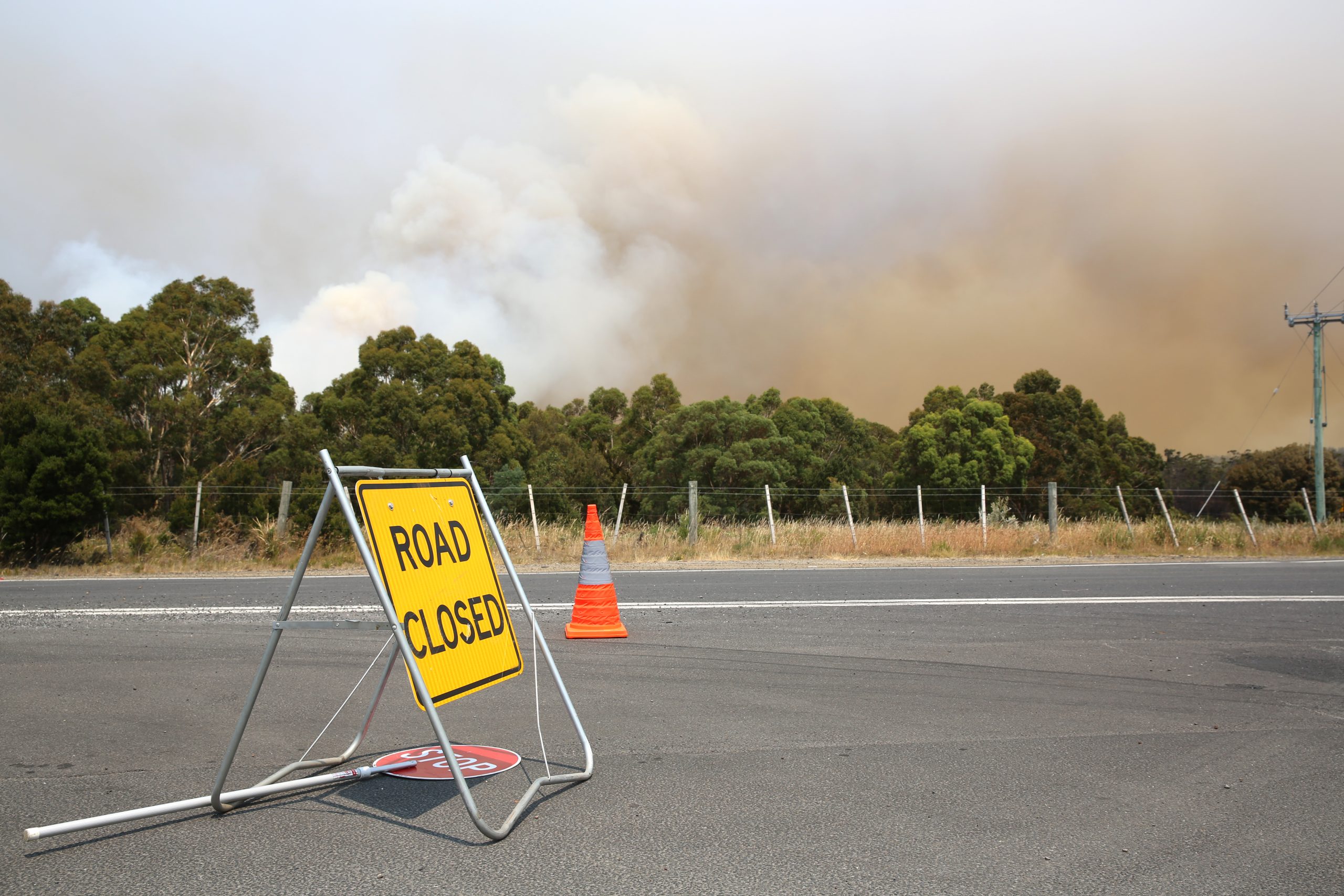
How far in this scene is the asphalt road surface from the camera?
370cm

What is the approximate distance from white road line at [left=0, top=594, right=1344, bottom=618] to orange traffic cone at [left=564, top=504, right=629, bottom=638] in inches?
81.4

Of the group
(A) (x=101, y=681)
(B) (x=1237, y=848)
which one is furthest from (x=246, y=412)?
(B) (x=1237, y=848)

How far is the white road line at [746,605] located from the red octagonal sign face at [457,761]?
18.7 ft

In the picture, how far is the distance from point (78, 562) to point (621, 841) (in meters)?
18.9

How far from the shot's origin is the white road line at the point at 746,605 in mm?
11234

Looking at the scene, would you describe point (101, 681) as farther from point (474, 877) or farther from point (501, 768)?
point (474, 877)

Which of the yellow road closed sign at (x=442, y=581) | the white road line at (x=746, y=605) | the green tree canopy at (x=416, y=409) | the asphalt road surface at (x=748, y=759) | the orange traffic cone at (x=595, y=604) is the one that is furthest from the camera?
the green tree canopy at (x=416, y=409)

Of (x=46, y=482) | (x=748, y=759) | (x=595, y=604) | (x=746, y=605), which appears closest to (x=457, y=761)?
(x=748, y=759)

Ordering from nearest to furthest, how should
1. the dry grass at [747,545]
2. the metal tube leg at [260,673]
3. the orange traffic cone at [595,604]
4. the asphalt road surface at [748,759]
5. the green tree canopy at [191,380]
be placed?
the asphalt road surface at [748,759] → the metal tube leg at [260,673] → the orange traffic cone at [595,604] → the dry grass at [747,545] → the green tree canopy at [191,380]

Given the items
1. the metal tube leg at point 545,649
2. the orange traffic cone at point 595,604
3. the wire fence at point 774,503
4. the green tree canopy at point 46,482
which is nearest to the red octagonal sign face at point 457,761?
the metal tube leg at point 545,649

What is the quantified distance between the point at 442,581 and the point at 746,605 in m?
7.75

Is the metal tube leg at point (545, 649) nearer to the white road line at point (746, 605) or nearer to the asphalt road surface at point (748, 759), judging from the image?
the asphalt road surface at point (748, 759)

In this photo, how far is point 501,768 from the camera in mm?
5023

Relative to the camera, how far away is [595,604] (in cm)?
922
